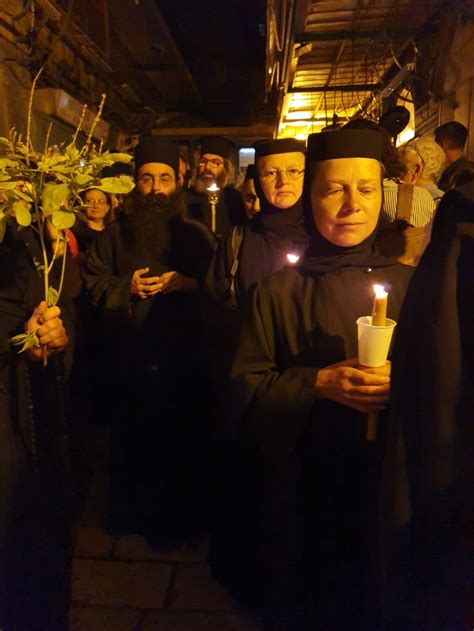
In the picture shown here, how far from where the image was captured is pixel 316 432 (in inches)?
82.5

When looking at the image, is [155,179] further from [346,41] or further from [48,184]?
[346,41]

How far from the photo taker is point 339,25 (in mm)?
6129

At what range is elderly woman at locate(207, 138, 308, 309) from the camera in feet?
10.4

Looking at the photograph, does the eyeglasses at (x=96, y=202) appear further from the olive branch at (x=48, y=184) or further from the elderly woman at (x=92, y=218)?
the olive branch at (x=48, y=184)

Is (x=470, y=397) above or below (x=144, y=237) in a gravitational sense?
below

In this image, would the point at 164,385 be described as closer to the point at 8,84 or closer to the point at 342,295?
the point at 342,295

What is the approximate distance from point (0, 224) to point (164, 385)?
6.25 feet

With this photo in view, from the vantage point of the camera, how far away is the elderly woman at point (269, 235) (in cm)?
318

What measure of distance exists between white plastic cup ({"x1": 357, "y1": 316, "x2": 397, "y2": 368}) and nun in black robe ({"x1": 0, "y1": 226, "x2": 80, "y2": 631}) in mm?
A: 1611

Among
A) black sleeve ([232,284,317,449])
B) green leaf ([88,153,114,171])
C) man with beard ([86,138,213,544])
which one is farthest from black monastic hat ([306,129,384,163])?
A: man with beard ([86,138,213,544])

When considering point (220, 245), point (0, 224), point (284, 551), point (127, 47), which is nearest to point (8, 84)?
point (127, 47)

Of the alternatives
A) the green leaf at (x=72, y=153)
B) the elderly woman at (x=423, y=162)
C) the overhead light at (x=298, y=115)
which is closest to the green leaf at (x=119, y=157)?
the green leaf at (x=72, y=153)

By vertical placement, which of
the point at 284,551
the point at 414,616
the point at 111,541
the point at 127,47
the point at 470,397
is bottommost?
the point at 111,541

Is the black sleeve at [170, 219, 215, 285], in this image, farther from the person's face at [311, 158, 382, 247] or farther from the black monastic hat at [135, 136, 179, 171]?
the person's face at [311, 158, 382, 247]
